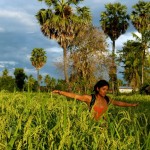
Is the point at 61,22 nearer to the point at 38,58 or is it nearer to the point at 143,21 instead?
the point at 143,21

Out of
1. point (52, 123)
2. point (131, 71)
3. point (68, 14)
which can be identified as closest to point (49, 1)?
point (68, 14)

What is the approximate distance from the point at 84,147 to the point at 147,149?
2.04ft

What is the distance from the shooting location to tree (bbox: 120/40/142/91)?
7469 cm

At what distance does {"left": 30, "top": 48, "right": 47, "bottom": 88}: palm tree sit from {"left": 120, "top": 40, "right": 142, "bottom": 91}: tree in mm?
18607

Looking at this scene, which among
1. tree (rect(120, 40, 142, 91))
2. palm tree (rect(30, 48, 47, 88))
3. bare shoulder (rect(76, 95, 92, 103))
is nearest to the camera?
bare shoulder (rect(76, 95, 92, 103))

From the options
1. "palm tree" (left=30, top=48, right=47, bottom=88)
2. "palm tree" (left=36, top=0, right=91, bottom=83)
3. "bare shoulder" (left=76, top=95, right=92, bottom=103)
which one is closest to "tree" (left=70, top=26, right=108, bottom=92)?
"palm tree" (left=36, top=0, right=91, bottom=83)

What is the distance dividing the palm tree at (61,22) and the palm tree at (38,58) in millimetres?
30029

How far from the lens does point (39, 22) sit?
203 ft

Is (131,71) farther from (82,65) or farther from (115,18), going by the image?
(82,65)

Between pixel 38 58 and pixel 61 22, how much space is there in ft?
107

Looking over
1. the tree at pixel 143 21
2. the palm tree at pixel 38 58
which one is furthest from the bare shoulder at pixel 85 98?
the palm tree at pixel 38 58

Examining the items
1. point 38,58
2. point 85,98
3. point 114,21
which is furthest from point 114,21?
point 85,98

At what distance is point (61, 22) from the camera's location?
59.1 metres

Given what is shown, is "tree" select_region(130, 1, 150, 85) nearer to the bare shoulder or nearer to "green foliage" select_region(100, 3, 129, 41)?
"green foliage" select_region(100, 3, 129, 41)
